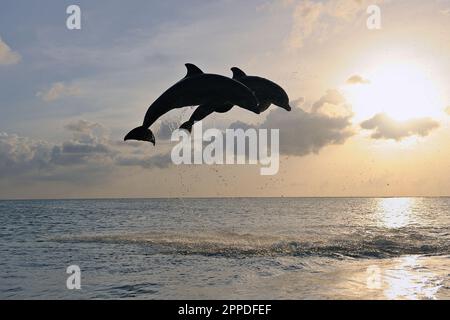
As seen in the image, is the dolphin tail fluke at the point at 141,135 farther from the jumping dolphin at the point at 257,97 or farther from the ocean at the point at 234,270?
the ocean at the point at 234,270

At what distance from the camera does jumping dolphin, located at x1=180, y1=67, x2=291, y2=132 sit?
11.9 meters

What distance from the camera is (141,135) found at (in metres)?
12.3

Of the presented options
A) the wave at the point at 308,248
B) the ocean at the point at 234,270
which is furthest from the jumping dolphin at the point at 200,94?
the wave at the point at 308,248

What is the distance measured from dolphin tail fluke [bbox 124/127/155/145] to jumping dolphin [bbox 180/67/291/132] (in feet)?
3.13

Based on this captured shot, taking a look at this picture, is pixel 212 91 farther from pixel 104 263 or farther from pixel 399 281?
pixel 104 263

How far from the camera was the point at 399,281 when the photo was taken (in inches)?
552

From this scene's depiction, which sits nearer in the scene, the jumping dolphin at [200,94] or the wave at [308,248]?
the jumping dolphin at [200,94]

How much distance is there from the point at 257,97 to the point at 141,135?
3.08m

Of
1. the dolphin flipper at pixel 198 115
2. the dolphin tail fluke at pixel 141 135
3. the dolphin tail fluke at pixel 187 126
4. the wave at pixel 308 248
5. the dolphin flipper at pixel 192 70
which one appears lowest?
the wave at pixel 308 248

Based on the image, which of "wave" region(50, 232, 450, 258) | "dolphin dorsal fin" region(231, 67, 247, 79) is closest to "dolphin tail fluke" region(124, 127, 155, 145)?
"dolphin dorsal fin" region(231, 67, 247, 79)

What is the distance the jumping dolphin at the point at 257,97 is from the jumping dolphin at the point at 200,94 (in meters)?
0.34

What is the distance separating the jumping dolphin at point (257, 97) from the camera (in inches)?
468
